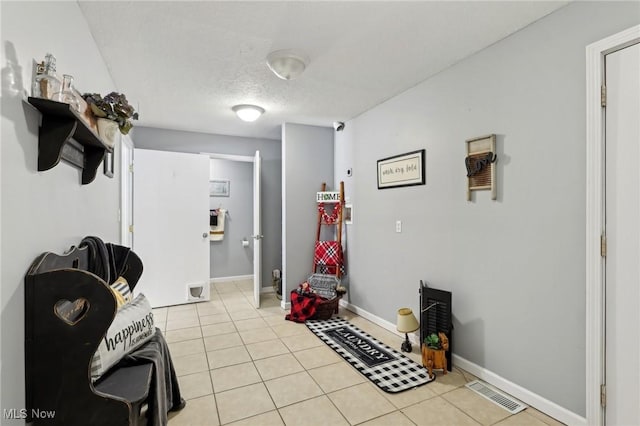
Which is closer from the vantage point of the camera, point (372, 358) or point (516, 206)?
point (516, 206)

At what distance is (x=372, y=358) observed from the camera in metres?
2.69

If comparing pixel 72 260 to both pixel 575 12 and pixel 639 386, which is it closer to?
pixel 639 386

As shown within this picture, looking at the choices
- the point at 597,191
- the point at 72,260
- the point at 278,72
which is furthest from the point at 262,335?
the point at 597,191

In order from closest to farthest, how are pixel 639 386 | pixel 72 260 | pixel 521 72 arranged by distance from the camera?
pixel 72 260
pixel 639 386
pixel 521 72

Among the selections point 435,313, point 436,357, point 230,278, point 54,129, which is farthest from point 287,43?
point 230,278

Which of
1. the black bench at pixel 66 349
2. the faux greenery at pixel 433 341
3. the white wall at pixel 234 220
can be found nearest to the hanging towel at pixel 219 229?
the white wall at pixel 234 220

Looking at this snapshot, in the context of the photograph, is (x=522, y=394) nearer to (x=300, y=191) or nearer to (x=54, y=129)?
(x=54, y=129)

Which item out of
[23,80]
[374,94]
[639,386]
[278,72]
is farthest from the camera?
[374,94]

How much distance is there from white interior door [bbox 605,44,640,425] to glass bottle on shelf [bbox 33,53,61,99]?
8.44 ft

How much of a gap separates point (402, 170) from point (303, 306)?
1889 mm

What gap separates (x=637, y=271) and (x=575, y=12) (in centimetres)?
145

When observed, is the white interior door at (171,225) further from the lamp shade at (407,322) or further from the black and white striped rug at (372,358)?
the lamp shade at (407,322)

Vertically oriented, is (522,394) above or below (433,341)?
below

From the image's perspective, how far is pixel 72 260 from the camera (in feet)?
4.69
